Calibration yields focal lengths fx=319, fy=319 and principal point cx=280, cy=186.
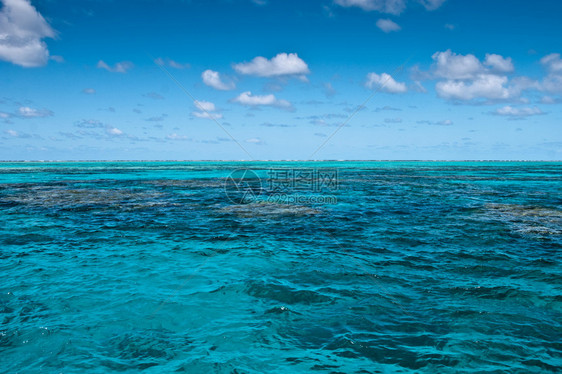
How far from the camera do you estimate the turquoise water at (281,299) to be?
285 inches

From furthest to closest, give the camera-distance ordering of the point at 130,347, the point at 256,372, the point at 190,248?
the point at 190,248, the point at 130,347, the point at 256,372

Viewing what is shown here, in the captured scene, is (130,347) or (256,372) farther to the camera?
(130,347)

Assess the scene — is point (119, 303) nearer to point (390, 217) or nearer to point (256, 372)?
point (256, 372)

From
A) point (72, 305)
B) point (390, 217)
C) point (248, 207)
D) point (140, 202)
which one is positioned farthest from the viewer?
point (140, 202)

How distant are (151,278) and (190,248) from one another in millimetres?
4007

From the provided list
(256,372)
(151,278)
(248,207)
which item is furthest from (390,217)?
(256,372)

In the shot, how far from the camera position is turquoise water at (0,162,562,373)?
725 centimetres

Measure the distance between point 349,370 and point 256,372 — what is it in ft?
6.56

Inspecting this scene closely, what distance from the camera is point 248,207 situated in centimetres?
2961

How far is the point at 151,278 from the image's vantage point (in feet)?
39.4

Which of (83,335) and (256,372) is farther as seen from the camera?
(83,335)

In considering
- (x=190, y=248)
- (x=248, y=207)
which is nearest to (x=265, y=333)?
(x=190, y=248)

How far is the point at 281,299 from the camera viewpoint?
10289 mm

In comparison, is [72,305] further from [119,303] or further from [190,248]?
[190,248]
